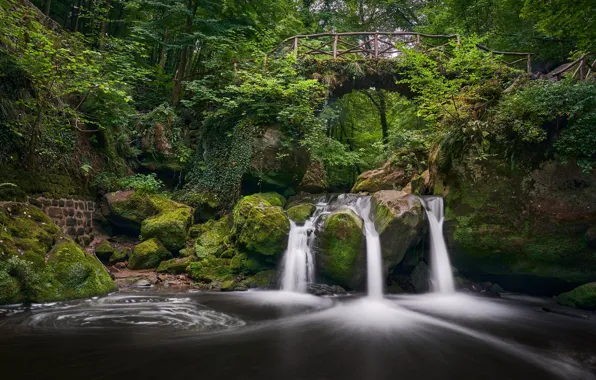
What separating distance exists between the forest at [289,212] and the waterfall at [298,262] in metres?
0.04

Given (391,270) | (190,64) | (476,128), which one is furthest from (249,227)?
(190,64)

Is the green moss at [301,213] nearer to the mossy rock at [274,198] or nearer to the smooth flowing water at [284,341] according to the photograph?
the mossy rock at [274,198]

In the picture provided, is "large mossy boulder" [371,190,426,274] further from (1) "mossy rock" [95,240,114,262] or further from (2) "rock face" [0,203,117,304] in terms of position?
(1) "mossy rock" [95,240,114,262]

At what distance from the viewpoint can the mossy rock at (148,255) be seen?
803 centimetres

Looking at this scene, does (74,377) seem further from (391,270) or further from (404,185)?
(404,185)

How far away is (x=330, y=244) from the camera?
293 inches

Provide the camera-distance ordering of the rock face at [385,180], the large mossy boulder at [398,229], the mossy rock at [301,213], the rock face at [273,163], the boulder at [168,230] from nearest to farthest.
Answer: the large mossy boulder at [398,229]
the boulder at [168,230]
the mossy rock at [301,213]
the rock face at [273,163]
the rock face at [385,180]

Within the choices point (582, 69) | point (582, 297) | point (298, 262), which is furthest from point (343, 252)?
point (582, 69)

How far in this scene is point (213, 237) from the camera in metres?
8.82

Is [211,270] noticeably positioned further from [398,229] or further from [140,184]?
[398,229]

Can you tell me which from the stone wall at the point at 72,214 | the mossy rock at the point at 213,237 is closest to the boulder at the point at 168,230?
the mossy rock at the point at 213,237

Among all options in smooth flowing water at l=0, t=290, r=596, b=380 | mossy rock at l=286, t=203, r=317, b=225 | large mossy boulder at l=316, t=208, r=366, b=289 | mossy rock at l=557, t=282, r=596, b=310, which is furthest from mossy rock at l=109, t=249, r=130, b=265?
mossy rock at l=557, t=282, r=596, b=310

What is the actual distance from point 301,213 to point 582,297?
6304mm

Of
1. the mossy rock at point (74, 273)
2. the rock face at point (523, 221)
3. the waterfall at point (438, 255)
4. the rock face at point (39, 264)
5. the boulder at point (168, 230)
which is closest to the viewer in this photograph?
the rock face at point (39, 264)
